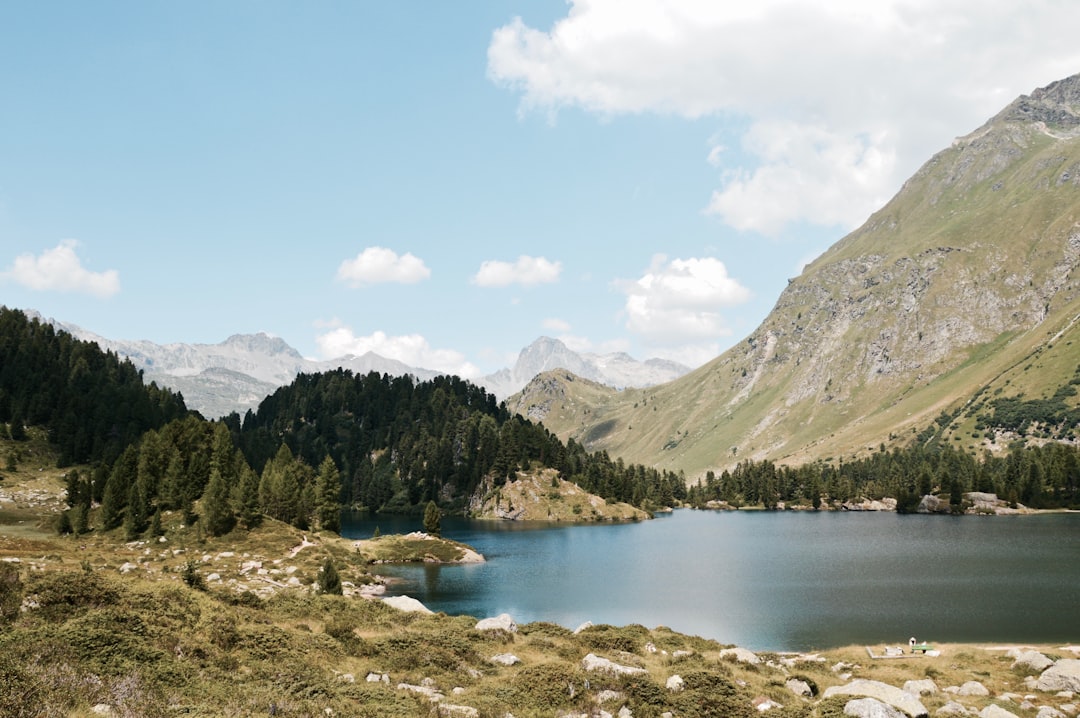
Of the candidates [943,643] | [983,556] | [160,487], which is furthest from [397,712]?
[983,556]

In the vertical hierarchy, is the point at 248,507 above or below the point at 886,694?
below

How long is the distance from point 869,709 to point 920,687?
43.0ft

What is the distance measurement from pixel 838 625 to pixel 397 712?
6616 centimetres

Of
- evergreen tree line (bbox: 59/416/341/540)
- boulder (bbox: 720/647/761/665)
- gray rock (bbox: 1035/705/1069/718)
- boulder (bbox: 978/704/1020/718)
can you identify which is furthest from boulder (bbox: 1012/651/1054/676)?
evergreen tree line (bbox: 59/416/341/540)

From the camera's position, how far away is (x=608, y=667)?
119 ft

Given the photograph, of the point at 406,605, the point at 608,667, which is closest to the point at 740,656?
the point at 608,667

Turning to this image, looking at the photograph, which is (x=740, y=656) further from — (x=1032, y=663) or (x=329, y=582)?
(x=329, y=582)

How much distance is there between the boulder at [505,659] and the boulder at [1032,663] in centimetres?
3699

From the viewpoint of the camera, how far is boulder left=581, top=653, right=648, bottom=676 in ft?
117

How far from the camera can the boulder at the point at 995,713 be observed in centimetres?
3556

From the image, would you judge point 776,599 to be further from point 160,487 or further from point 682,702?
point 160,487

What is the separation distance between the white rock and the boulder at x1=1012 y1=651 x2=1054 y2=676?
22.9 m

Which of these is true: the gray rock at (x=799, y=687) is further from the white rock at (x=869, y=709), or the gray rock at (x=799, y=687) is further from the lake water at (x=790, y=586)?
the lake water at (x=790, y=586)

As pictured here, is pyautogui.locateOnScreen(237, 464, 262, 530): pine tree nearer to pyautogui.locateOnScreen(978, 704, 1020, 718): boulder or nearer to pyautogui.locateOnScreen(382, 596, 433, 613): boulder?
pyautogui.locateOnScreen(382, 596, 433, 613): boulder
